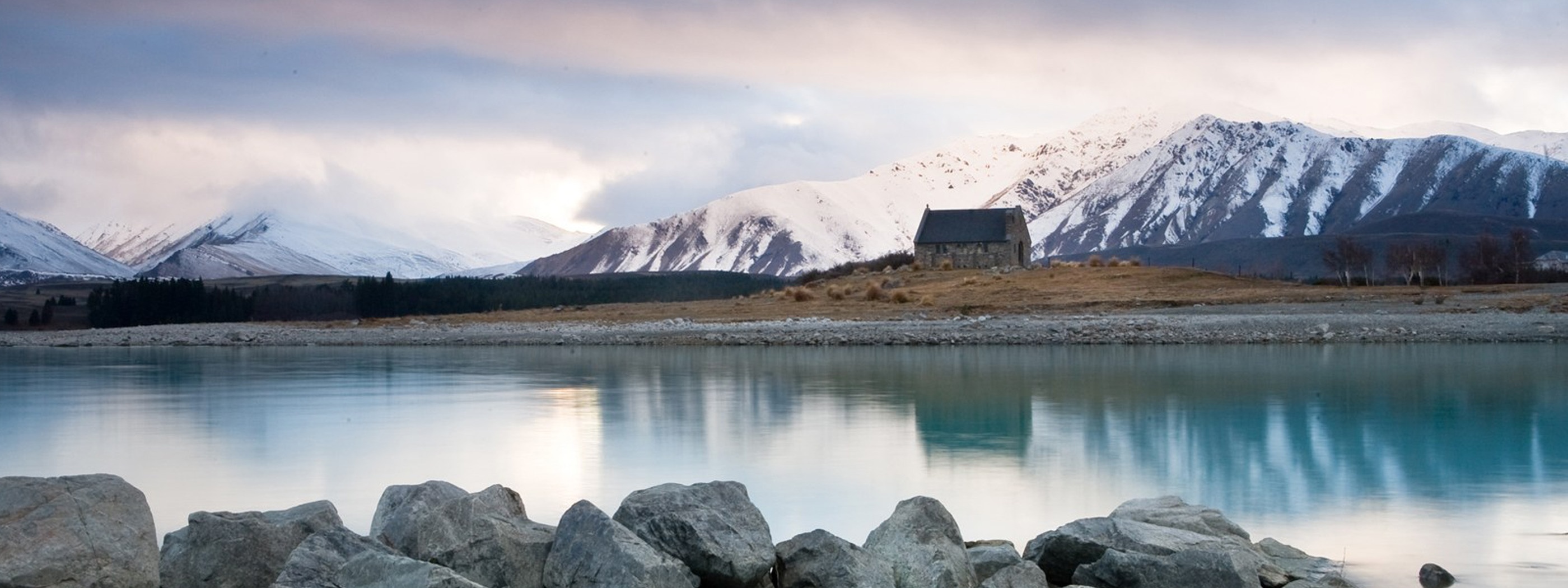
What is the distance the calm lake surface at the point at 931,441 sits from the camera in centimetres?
1216

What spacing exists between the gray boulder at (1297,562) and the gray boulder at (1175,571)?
93cm

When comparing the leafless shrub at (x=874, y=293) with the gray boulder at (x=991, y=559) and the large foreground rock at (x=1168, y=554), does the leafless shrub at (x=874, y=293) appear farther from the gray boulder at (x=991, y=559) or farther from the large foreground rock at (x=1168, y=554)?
the gray boulder at (x=991, y=559)

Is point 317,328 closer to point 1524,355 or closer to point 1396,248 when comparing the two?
point 1524,355

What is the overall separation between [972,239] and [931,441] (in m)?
59.1

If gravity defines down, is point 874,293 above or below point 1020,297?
above

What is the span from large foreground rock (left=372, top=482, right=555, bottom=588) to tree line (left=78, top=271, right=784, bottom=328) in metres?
67.0

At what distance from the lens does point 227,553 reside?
845 cm

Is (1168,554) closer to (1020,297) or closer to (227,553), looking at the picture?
(227,553)

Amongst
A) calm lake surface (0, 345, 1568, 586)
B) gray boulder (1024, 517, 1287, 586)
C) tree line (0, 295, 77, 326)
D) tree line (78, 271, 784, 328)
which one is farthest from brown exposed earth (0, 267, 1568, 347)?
gray boulder (1024, 517, 1287, 586)

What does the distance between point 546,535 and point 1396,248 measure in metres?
75.8

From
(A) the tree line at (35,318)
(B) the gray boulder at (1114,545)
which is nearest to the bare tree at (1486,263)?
(B) the gray boulder at (1114,545)

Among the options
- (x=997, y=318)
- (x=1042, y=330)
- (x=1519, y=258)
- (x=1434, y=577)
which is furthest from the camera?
(x=1519, y=258)

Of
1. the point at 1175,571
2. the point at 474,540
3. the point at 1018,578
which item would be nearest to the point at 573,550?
the point at 474,540

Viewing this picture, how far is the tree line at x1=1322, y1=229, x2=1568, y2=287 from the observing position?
2552 inches
